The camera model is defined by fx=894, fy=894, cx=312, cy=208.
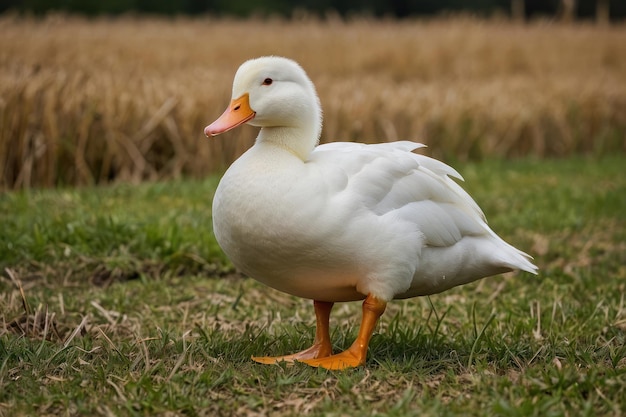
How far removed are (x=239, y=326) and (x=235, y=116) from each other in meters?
1.47

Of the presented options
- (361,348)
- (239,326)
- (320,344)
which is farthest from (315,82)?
(361,348)

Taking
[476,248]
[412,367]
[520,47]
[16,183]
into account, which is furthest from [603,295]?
[520,47]

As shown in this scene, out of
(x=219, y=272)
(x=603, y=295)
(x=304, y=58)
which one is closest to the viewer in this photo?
(x=603, y=295)

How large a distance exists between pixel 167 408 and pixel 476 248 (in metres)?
1.53

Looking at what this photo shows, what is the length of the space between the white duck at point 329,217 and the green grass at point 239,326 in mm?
310

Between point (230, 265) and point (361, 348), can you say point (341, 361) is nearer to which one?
point (361, 348)

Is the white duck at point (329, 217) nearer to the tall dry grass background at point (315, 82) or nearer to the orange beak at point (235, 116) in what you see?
the orange beak at point (235, 116)

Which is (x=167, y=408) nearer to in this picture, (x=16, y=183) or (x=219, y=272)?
(x=219, y=272)

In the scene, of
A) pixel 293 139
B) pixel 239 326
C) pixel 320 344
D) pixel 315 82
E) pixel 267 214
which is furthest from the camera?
pixel 315 82

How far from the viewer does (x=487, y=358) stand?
3.86m

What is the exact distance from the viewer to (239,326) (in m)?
4.75

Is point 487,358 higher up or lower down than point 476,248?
lower down

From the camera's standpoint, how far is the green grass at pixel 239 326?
11.0ft

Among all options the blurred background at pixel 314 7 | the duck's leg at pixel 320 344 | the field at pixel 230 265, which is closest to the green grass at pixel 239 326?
the field at pixel 230 265
